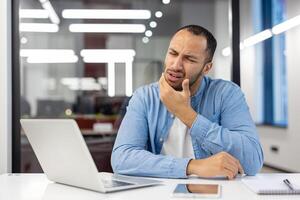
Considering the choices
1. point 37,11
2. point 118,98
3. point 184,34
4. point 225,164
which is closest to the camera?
point 225,164

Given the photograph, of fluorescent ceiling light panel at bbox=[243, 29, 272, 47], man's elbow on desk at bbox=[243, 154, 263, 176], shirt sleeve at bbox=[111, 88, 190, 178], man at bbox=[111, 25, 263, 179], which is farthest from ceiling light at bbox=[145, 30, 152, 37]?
fluorescent ceiling light panel at bbox=[243, 29, 272, 47]

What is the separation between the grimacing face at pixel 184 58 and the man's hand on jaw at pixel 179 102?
6 cm

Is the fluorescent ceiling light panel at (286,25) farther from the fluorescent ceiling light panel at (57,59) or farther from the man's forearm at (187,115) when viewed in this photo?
the man's forearm at (187,115)

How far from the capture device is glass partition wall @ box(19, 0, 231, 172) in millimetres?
3590

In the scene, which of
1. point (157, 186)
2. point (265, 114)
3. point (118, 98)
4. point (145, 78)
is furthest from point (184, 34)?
point (265, 114)

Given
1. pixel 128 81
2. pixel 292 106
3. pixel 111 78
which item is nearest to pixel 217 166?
pixel 128 81

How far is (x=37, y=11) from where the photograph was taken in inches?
146

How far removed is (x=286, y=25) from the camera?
520 cm

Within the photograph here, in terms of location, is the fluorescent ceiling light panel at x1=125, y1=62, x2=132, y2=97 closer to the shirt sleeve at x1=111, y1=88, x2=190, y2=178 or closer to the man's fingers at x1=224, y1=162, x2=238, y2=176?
the shirt sleeve at x1=111, y1=88, x2=190, y2=178

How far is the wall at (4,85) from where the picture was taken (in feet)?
8.77

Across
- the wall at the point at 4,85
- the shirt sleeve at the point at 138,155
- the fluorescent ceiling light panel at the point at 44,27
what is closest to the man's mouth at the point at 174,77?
the shirt sleeve at the point at 138,155

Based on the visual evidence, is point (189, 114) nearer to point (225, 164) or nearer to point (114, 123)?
point (225, 164)

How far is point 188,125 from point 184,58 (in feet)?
1.15

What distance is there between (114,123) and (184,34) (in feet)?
8.50
